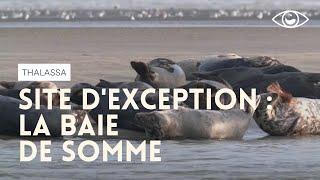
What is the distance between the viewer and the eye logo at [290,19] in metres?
27.9

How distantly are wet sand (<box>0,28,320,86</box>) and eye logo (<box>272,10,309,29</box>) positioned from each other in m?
1.99

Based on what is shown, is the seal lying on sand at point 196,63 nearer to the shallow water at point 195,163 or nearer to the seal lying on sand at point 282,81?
the seal lying on sand at point 282,81

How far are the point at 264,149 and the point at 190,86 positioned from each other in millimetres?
1534

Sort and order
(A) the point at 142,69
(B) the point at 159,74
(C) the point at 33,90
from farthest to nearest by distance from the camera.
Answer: (B) the point at 159,74 < (A) the point at 142,69 < (C) the point at 33,90

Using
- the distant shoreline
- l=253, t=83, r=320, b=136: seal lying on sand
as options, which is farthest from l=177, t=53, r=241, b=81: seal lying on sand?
the distant shoreline

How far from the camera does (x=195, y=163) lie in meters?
8.08

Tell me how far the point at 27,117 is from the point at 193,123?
130cm

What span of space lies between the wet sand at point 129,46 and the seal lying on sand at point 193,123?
4098mm

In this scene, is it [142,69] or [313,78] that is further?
[313,78]

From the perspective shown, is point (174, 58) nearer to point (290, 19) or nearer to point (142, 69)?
point (142, 69)

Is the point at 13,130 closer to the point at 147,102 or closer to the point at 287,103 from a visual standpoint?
the point at 147,102

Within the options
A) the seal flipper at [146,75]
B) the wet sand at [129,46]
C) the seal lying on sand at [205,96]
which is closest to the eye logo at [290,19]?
the wet sand at [129,46]

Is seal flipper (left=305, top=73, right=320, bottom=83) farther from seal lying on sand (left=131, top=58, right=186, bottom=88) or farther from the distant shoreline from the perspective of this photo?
the distant shoreline

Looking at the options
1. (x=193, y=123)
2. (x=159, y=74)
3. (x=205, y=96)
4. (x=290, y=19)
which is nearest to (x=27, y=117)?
(x=193, y=123)
